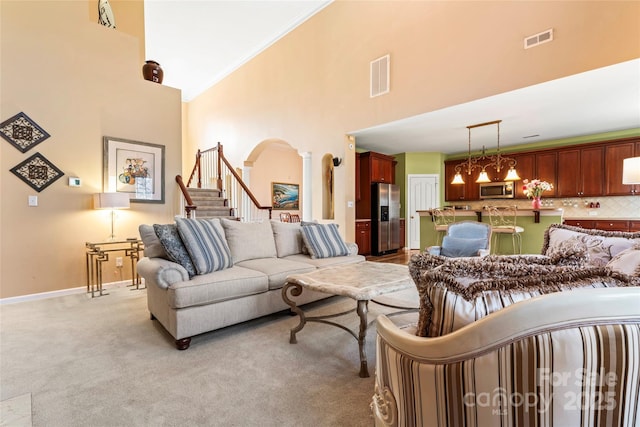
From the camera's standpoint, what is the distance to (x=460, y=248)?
3.68 meters

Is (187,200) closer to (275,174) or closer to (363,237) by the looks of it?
(363,237)

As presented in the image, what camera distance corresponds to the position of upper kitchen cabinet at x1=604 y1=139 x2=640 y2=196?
5.59 meters

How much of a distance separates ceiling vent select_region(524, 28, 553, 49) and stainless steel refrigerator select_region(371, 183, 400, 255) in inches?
147

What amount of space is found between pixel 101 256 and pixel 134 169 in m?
1.41

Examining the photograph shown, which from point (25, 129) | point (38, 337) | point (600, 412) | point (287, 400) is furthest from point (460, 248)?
point (25, 129)

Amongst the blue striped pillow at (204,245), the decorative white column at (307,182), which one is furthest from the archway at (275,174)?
the blue striped pillow at (204,245)

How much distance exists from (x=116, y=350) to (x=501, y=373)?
8.58ft

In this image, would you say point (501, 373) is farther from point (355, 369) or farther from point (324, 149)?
point (324, 149)

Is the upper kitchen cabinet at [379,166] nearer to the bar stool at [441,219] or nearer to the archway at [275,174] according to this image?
the bar stool at [441,219]

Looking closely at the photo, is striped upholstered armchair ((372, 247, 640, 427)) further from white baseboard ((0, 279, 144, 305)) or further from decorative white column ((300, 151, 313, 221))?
decorative white column ((300, 151, 313, 221))

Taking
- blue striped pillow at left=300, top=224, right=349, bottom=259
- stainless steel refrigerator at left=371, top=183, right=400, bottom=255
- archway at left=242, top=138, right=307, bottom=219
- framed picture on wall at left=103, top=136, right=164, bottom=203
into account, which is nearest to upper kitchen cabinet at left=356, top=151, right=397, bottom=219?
stainless steel refrigerator at left=371, top=183, right=400, bottom=255

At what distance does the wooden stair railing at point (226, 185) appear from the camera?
18.8 ft

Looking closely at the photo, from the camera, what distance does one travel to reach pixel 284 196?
32.2 ft

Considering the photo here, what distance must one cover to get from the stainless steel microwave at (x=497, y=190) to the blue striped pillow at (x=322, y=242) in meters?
5.44
